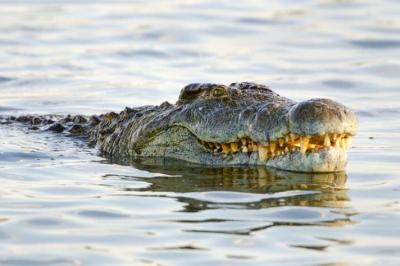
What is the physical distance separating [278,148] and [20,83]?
719cm

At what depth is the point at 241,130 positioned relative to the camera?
8961mm

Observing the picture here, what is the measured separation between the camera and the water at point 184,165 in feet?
22.0

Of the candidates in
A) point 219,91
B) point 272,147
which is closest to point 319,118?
point 272,147

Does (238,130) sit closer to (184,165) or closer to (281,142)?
(281,142)

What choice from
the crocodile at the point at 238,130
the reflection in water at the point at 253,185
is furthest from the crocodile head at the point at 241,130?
the reflection in water at the point at 253,185

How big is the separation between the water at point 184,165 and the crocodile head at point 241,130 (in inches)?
6.5

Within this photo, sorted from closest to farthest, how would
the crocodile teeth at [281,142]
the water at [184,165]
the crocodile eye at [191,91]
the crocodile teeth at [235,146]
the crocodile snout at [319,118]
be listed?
the water at [184,165] → the crocodile snout at [319,118] → the crocodile teeth at [281,142] → the crocodile teeth at [235,146] → the crocodile eye at [191,91]

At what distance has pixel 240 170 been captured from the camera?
9062mm

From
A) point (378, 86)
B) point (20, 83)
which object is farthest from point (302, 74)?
point (20, 83)

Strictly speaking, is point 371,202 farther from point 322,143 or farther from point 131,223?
point 131,223

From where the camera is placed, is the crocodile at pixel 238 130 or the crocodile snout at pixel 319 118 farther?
the crocodile at pixel 238 130

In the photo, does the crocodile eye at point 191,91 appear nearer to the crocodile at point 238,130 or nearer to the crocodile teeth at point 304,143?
the crocodile at point 238,130

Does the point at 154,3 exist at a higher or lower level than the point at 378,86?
higher

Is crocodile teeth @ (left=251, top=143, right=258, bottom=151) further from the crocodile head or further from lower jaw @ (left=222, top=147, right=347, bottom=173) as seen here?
lower jaw @ (left=222, top=147, right=347, bottom=173)
